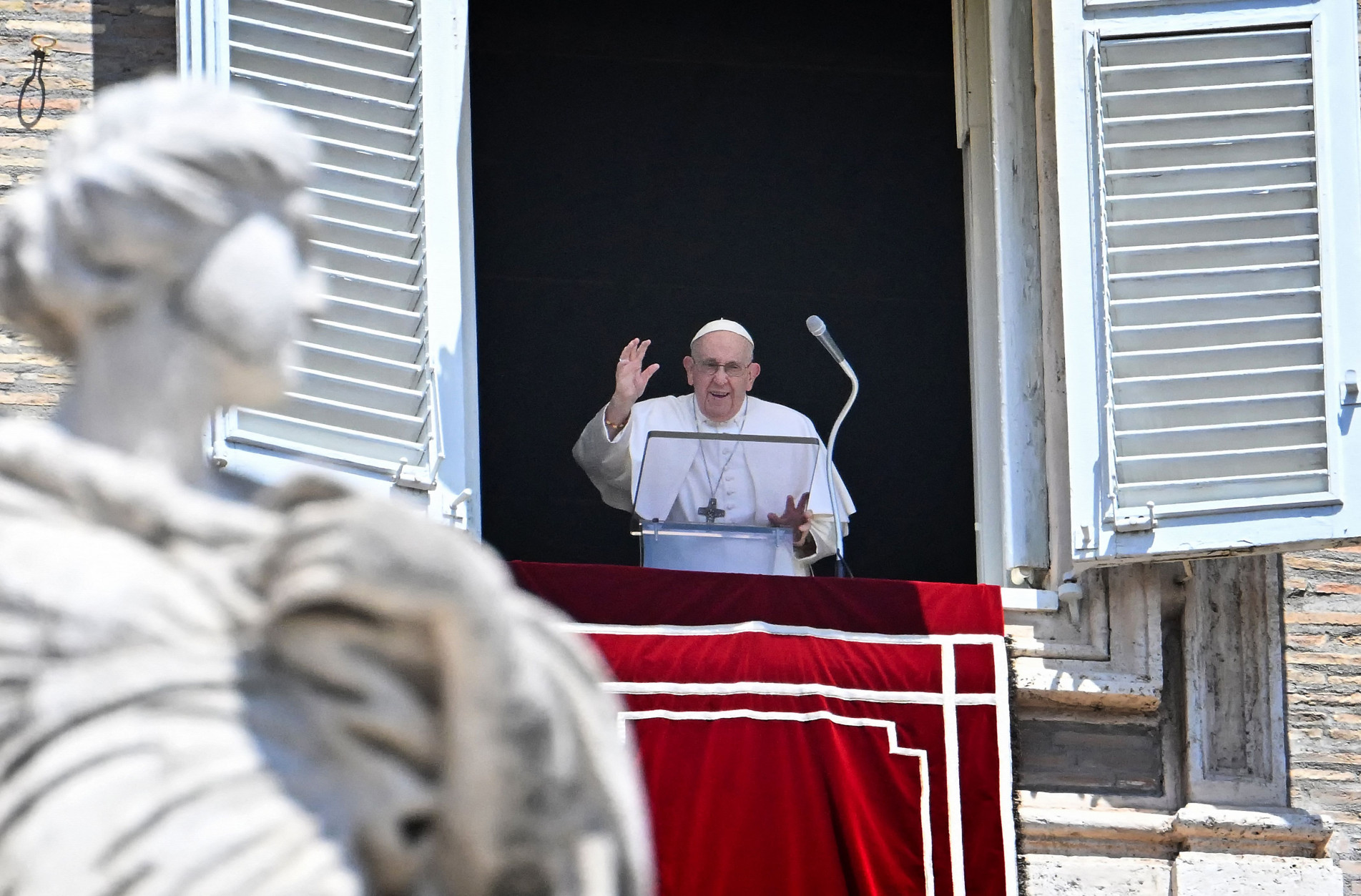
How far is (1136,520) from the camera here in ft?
20.0

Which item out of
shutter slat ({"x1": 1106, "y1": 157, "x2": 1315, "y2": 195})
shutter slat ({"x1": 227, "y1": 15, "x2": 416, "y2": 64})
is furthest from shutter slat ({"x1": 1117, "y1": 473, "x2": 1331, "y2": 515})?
shutter slat ({"x1": 227, "y1": 15, "x2": 416, "y2": 64})

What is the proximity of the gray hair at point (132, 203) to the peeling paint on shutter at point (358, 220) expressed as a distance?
369 cm

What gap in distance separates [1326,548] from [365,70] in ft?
8.15

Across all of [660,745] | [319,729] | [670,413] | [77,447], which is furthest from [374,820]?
[670,413]

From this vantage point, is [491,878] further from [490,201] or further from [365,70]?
[490,201]

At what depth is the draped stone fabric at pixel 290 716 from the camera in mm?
1811

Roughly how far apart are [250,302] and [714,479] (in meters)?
4.64

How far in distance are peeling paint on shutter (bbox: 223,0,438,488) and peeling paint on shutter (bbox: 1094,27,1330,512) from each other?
5.28ft

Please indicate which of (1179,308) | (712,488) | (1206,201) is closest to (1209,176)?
(1206,201)

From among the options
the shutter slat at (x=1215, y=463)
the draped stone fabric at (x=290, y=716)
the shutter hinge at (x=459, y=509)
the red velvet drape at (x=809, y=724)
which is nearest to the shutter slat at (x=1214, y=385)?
the shutter slat at (x=1215, y=463)

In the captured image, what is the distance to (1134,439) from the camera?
243 inches

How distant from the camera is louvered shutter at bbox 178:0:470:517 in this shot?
5.84 metres

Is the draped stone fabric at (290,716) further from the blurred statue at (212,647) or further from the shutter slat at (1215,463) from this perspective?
the shutter slat at (1215,463)

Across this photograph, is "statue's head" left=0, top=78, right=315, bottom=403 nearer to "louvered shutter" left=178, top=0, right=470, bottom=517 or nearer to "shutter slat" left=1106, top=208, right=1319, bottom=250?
"louvered shutter" left=178, top=0, right=470, bottom=517
